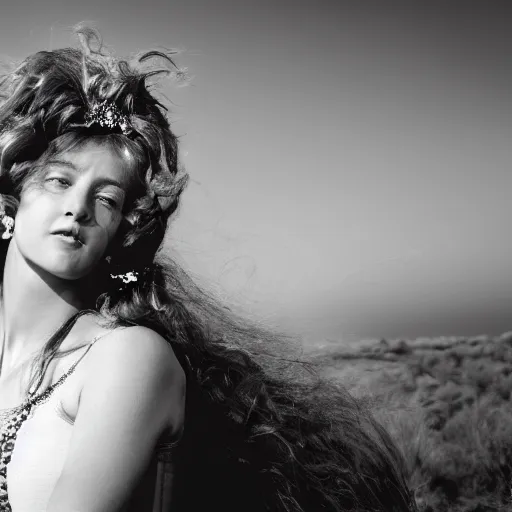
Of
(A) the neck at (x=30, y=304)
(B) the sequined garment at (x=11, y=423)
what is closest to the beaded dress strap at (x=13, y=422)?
(B) the sequined garment at (x=11, y=423)

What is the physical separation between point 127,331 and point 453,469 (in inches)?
45.7

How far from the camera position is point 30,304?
151 cm

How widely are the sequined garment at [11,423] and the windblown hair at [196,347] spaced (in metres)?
0.06

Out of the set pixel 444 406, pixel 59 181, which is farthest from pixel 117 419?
pixel 444 406

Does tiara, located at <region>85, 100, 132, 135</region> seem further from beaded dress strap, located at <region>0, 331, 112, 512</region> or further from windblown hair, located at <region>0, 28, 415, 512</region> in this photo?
beaded dress strap, located at <region>0, 331, 112, 512</region>

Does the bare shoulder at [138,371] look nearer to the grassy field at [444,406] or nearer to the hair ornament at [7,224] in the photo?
the hair ornament at [7,224]

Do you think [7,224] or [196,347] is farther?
[196,347]

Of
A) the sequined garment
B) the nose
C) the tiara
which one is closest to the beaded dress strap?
the sequined garment

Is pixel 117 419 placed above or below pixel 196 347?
below

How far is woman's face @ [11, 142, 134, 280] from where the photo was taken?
56.7 inches

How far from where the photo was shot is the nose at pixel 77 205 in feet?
4.71

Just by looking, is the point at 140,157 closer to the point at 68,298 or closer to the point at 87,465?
the point at 68,298

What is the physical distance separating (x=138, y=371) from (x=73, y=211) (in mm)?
350

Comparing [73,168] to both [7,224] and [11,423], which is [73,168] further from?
[11,423]
